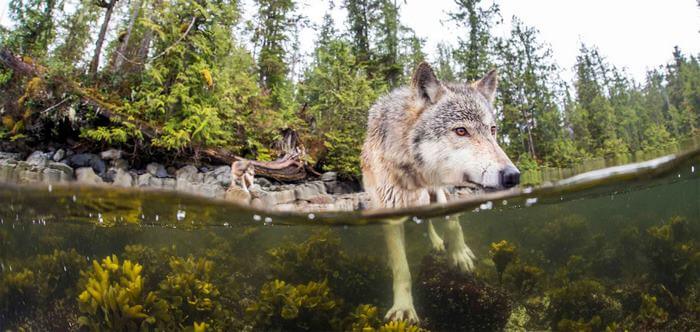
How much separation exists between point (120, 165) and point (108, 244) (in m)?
0.70

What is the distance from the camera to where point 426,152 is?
9.31 feet

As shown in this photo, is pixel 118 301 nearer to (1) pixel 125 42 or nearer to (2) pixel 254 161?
(2) pixel 254 161

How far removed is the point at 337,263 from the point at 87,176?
7.63 feet

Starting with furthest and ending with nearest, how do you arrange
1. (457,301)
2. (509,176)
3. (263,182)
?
(263,182) → (457,301) → (509,176)

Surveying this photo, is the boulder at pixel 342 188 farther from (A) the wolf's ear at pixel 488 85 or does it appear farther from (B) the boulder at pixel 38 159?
(B) the boulder at pixel 38 159

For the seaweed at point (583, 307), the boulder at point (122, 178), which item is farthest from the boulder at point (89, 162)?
the seaweed at point (583, 307)

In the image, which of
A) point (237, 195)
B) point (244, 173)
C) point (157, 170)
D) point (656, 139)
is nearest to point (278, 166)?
point (244, 173)

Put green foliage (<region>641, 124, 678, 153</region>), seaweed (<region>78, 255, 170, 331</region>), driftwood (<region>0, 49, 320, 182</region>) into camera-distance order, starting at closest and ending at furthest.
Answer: seaweed (<region>78, 255, 170, 331</region>) < green foliage (<region>641, 124, 678, 153</region>) < driftwood (<region>0, 49, 320, 182</region>)

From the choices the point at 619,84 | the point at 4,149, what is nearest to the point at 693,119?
the point at 619,84

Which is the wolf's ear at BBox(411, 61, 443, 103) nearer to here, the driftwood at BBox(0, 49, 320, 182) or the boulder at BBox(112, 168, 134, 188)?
the driftwood at BBox(0, 49, 320, 182)

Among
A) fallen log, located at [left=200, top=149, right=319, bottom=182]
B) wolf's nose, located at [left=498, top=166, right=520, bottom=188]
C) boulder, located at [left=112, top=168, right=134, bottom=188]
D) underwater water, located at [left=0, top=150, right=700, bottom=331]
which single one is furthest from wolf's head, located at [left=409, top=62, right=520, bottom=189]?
boulder, located at [left=112, top=168, right=134, bottom=188]

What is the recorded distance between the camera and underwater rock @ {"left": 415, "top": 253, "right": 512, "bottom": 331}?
263cm

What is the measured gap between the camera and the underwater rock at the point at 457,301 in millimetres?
2633

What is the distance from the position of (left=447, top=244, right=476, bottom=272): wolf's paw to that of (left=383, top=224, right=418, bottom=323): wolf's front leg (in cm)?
37
